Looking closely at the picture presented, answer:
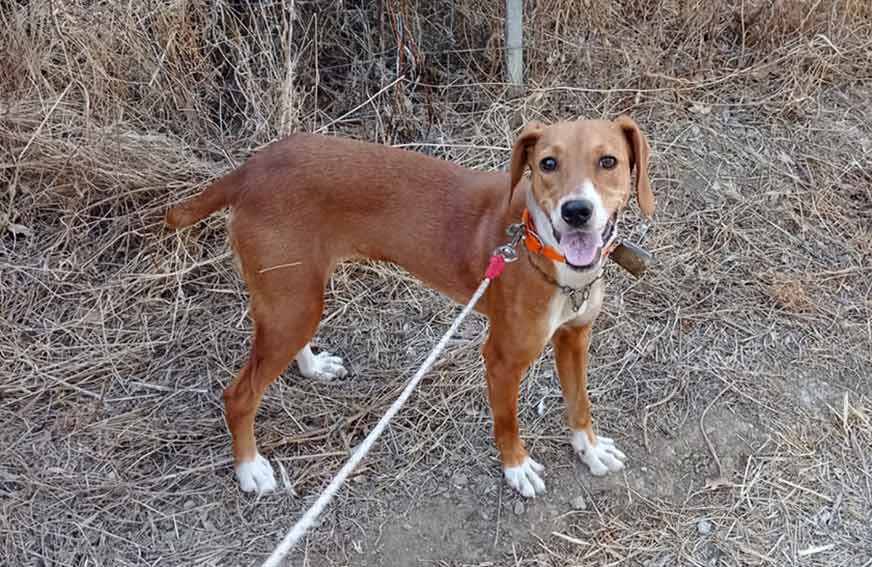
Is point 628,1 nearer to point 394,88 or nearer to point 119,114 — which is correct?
point 394,88

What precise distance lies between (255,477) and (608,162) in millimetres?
1774

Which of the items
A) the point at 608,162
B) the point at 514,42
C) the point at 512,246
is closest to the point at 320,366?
the point at 512,246

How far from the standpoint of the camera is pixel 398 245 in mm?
2898

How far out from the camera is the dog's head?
225 cm

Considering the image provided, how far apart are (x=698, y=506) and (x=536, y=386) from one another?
83 centimetres

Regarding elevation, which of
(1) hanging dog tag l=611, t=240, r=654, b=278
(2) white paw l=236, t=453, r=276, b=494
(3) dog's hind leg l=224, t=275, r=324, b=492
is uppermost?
(1) hanging dog tag l=611, t=240, r=654, b=278

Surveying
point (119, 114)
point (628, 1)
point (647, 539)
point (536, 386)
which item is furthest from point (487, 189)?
point (628, 1)

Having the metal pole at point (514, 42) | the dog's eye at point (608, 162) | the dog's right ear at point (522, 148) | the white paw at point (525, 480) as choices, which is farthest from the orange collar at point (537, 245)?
the metal pole at point (514, 42)

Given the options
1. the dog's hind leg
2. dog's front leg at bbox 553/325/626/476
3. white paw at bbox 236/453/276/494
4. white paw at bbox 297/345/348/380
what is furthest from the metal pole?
white paw at bbox 236/453/276/494

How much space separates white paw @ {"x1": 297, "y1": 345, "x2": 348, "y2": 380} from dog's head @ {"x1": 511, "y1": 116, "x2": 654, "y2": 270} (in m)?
1.39

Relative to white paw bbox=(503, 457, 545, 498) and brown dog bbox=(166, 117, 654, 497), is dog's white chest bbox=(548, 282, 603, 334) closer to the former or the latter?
brown dog bbox=(166, 117, 654, 497)

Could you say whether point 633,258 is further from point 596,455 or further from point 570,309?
point 596,455

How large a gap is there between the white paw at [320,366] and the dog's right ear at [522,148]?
132cm

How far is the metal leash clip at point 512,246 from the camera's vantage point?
8.38 ft
